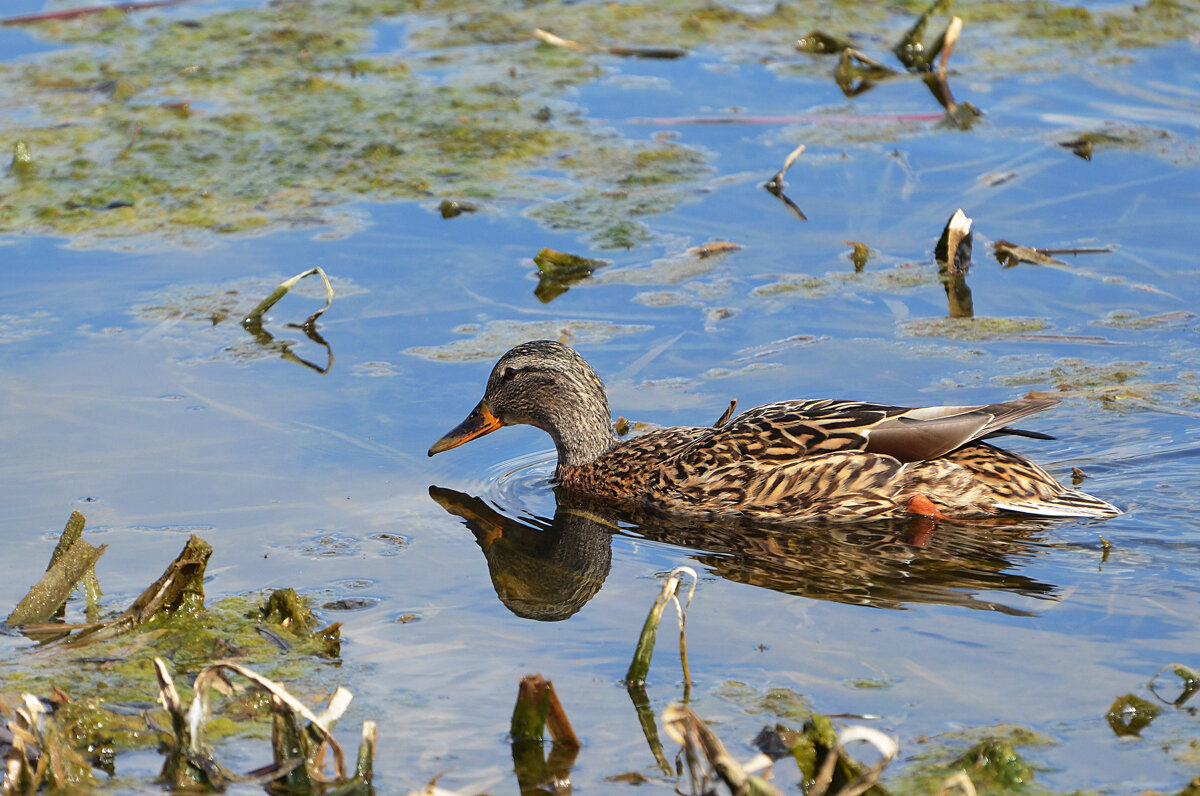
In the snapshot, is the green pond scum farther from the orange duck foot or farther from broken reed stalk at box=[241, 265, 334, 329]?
the orange duck foot

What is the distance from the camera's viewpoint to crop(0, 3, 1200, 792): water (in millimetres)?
5410

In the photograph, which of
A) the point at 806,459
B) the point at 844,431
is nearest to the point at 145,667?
the point at 806,459

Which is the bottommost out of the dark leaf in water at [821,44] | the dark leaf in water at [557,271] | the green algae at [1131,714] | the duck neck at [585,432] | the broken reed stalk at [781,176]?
the duck neck at [585,432]

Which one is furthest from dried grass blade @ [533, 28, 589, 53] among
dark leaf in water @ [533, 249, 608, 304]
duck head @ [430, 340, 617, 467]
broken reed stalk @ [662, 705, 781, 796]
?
broken reed stalk @ [662, 705, 781, 796]

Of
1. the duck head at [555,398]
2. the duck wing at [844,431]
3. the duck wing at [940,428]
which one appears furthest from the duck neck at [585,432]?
the duck wing at [940,428]

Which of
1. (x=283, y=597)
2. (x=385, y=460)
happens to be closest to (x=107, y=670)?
(x=283, y=597)

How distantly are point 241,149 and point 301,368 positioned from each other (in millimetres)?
3797

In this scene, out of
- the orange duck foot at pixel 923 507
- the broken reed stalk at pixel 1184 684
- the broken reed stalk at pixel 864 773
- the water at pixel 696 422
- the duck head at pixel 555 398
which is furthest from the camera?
the duck head at pixel 555 398

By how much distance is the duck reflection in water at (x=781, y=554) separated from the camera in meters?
6.38

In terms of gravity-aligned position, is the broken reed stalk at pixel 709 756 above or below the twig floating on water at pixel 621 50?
above

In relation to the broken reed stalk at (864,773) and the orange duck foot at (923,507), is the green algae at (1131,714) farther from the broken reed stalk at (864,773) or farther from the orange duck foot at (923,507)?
the orange duck foot at (923,507)

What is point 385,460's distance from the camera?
25.7 feet

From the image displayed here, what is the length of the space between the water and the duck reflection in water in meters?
0.03

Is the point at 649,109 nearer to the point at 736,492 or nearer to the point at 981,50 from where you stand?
the point at 981,50
